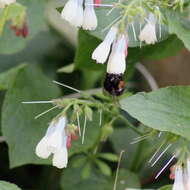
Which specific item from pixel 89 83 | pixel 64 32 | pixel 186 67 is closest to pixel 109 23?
pixel 89 83

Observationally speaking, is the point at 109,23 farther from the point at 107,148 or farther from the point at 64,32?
the point at 64,32

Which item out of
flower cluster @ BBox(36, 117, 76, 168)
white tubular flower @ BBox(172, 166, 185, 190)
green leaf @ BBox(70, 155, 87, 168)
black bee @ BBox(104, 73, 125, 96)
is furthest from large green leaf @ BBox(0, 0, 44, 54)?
white tubular flower @ BBox(172, 166, 185, 190)

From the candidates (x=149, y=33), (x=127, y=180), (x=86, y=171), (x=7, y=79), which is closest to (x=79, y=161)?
(x=86, y=171)

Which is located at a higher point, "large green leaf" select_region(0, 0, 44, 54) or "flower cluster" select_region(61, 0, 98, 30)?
"flower cluster" select_region(61, 0, 98, 30)

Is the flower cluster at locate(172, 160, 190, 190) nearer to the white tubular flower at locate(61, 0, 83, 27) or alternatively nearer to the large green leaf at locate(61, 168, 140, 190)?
the white tubular flower at locate(61, 0, 83, 27)

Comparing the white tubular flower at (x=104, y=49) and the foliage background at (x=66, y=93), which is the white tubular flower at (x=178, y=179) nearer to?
the foliage background at (x=66, y=93)

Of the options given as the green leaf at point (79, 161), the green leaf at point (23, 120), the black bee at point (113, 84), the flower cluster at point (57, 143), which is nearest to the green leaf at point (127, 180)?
the green leaf at point (79, 161)
